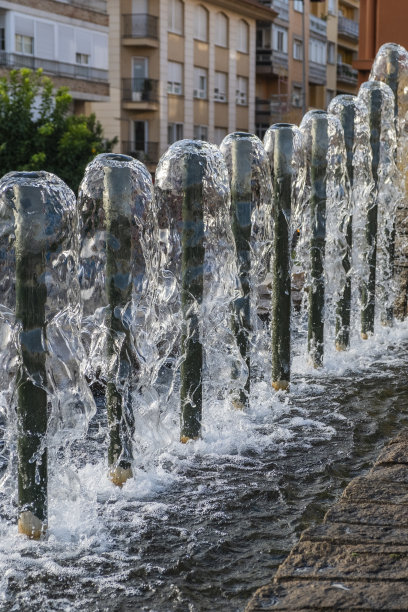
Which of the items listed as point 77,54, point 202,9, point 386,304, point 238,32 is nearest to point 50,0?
point 77,54

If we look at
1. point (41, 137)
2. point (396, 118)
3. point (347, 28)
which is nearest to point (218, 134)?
point (347, 28)

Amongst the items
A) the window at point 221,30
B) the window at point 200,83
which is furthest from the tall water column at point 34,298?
the window at point 221,30

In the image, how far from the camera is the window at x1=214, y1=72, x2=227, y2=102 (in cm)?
4375

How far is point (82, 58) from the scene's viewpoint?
109 feet

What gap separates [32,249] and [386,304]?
12.6 feet

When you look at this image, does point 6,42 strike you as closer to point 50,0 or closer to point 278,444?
point 50,0

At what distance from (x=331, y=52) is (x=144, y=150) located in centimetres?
2457

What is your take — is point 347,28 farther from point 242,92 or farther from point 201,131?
point 201,131

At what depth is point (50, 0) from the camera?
3122cm

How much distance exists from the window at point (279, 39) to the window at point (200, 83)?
8810 millimetres

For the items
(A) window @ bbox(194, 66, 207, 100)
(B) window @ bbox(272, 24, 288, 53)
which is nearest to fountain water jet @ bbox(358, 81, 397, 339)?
(A) window @ bbox(194, 66, 207, 100)

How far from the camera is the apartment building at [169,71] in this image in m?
39.1

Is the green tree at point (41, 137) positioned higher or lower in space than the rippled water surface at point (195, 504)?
higher

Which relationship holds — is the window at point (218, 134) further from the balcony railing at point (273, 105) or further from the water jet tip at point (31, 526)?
the water jet tip at point (31, 526)
